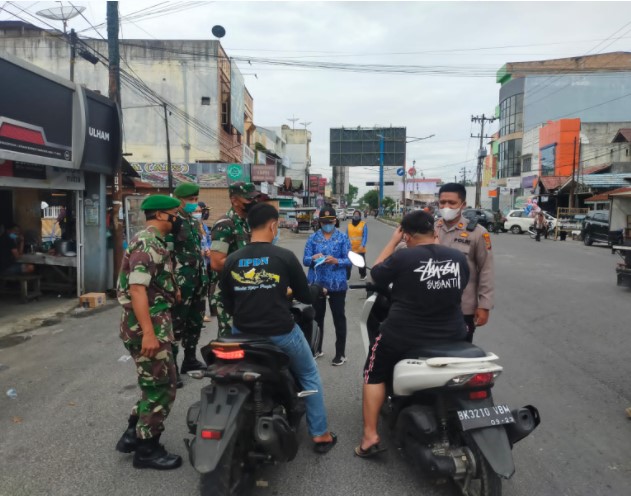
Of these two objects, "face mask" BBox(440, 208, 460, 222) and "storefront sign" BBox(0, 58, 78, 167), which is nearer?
"face mask" BBox(440, 208, 460, 222)

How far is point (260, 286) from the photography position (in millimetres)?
2930

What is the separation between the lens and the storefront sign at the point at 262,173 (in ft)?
100

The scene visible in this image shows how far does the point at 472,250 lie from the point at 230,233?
6.47 feet

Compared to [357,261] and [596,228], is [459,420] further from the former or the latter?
[596,228]

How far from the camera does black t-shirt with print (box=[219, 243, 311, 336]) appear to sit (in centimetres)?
293

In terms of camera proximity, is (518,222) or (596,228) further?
(518,222)

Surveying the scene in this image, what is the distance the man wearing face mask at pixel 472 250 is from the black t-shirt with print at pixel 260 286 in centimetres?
156

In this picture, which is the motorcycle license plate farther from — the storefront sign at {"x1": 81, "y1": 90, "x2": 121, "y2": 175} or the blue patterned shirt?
the storefront sign at {"x1": 81, "y1": 90, "x2": 121, "y2": 175}

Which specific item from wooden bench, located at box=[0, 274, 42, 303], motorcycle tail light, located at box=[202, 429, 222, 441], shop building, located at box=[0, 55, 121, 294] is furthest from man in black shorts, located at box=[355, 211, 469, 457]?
wooden bench, located at box=[0, 274, 42, 303]

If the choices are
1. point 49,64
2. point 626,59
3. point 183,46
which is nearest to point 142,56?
point 183,46

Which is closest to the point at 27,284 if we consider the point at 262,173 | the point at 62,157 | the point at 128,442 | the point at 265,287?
the point at 62,157

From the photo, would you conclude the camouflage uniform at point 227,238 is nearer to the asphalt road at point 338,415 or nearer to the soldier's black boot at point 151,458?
the asphalt road at point 338,415

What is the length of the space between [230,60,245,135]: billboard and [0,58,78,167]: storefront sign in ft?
90.0

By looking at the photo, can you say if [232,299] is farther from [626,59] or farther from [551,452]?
[626,59]
